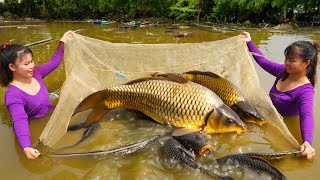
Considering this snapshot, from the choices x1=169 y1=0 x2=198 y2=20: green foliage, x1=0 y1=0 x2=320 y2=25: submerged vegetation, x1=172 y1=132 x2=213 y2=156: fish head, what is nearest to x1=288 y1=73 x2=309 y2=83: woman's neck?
x1=172 y1=132 x2=213 y2=156: fish head

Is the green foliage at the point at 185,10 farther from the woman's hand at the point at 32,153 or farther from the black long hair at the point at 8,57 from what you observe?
the woman's hand at the point at 32,153

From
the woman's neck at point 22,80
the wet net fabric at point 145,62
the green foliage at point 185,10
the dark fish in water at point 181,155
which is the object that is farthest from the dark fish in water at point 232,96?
the green foliage at point 185,10

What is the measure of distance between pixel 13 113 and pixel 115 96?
986 mm

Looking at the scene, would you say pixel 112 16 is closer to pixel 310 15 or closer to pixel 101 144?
pixel 310 15

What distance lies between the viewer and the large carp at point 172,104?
9.64ft

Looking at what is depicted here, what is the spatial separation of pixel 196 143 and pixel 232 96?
0.96m

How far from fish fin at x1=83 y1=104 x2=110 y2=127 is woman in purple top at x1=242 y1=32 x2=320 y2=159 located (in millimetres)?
1943

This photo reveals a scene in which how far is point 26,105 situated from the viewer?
3271mm

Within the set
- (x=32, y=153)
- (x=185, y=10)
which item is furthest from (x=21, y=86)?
(x=185, y=10)

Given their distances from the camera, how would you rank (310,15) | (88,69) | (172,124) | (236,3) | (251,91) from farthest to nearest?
(236,3)
(310,15)
(88,69)
(251,91)
(172,124)

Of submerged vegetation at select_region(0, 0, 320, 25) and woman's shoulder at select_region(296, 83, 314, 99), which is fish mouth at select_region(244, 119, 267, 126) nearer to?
woman's shoulder at select_region(296, 83, 314, 99)

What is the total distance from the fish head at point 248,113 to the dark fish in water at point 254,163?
79 centimetres

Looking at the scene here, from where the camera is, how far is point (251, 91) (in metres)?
3.46

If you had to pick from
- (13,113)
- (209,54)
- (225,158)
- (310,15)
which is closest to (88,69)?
(13,113)
